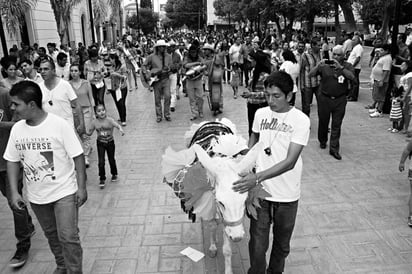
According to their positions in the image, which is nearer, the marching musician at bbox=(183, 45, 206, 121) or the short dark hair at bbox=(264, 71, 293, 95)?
the short dark hair at bbox=(264, 71, 293, 95)

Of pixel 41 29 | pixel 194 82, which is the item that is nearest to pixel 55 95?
pixel 194 82

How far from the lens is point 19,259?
155 inches

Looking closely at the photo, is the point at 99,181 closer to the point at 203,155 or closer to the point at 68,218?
the point at 68,218

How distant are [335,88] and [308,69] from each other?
1.76 metres

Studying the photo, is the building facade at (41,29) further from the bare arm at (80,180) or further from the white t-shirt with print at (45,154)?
→ the bare arm at (80,180)

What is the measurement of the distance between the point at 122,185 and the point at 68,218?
2787 mm

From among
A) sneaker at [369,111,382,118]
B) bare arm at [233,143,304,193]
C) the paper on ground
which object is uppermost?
bare arm at [233,143,304,193]

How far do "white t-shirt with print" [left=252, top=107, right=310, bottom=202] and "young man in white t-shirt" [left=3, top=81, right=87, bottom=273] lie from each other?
158 cm

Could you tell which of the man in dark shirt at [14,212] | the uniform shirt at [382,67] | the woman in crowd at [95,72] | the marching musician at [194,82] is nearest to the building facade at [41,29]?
the woman in crowd at [95,72]

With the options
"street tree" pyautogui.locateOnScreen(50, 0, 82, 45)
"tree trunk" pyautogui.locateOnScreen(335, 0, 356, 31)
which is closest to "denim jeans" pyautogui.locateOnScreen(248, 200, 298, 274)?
"street tree" pyautogui.locateOnScreen(50, 0, 82, 45)

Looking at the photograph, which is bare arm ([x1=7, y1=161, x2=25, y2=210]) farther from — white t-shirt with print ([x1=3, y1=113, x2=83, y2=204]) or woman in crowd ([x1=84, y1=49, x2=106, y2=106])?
woman in crowd ([x1=84, y1=49, x2=106, y2=106])

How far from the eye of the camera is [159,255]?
4102mm

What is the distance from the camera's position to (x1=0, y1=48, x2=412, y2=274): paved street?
3.92 m

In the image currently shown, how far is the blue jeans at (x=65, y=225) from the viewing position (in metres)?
3.15
